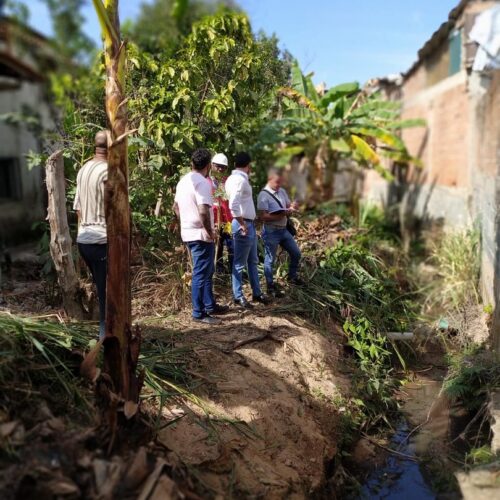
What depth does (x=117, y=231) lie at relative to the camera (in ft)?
12.5

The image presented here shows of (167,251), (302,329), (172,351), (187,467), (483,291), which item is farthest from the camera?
(483,291)

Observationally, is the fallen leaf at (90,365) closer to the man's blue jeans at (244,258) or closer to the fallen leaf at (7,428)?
the fallen leaf at (7,428)

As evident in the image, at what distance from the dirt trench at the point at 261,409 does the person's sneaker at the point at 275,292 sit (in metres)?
0.42

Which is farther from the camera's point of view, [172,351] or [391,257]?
[391,257]

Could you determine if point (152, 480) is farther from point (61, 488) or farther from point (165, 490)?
point (61, 488)

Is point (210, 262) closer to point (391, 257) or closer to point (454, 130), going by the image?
point (391, 257)

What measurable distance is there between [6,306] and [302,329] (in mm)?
3178

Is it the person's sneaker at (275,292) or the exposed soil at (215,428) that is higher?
the person's sneaker at (275,292)

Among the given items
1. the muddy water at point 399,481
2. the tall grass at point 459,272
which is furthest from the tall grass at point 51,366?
the tall grass at point 459,272

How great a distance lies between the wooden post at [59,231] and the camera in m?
5.48

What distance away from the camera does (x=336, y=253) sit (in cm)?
767

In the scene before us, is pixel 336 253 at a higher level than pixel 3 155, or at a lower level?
lower

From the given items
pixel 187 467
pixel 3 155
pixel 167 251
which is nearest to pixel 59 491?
pixel 187 467

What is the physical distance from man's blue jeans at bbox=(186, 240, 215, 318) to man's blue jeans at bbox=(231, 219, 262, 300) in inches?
15.8
